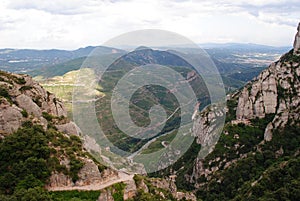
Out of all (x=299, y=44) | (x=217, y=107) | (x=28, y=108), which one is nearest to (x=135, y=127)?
(x=217, y=107)

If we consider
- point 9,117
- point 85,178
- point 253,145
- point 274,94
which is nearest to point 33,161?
point 85,178

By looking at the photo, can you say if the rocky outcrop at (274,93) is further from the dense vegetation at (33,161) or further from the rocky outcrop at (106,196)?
the dense vegetation at (33,161)

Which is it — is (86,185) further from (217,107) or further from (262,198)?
(217,107)

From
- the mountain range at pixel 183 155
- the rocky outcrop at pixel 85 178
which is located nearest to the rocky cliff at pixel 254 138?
the mountain range at pixel 183 155

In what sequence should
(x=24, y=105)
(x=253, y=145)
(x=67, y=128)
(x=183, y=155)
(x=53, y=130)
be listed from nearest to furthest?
(x=53, y=130)
(x=24, y=105)
(x=67, y=128)
(x=253, y=145)
(x=183, y=155)

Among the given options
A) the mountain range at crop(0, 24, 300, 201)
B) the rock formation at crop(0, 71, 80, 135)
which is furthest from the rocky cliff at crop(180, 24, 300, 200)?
the rock formation at crop(0, 71, 80, 135)

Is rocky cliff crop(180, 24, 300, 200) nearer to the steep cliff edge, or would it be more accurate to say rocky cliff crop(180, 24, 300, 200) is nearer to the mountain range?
the steep cliff edge

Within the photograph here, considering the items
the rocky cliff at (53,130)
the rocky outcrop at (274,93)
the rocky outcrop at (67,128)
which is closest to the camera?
the rocky cliff at (53,130)

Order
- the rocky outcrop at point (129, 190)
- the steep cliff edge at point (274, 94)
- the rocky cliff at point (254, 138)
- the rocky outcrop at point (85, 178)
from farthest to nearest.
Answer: the steep cliff edge at point (274, 94)
the rocky cliff at point (254, 138)
the rocky outcrop at point (129, 190)
the rocky outcrop at point (85, 178)

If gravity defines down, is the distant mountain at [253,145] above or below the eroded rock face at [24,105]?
below

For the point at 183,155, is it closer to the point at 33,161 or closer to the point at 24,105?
the point at 24,105

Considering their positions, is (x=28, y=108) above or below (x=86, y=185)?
above
